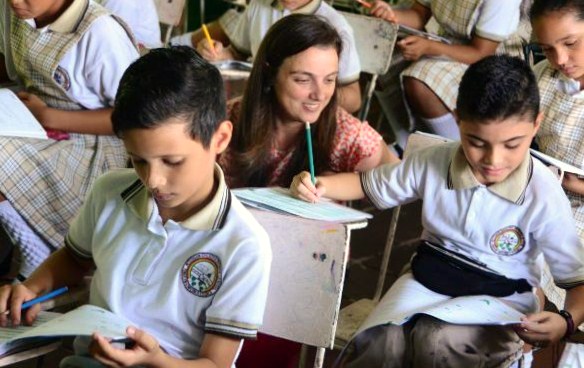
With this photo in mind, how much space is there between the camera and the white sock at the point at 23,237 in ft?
7.48

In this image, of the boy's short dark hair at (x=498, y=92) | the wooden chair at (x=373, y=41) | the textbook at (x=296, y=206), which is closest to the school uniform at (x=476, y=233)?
the boy's short dark hair at (x=498, y=92)

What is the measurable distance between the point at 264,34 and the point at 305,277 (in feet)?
5.38

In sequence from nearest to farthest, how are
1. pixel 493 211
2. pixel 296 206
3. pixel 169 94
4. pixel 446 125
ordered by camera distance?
pixel 169 94 < pixel 296 206 < pixel 493 211 < pixel 446 125

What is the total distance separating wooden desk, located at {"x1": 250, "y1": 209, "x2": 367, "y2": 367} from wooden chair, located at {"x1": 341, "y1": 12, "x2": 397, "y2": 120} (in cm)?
153

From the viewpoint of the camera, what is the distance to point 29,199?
2.27 meters

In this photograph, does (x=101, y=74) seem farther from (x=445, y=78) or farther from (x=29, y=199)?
(x=445, y=78)

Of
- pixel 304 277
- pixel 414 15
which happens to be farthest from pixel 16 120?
pixel 414 15

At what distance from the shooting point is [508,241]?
1835mm

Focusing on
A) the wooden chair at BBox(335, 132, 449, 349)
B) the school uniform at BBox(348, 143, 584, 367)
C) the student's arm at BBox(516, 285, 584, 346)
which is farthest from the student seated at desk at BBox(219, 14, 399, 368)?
the student's arm at BBox(516, 285, 584, 346)

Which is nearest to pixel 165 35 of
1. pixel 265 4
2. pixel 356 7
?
pixel 265 4

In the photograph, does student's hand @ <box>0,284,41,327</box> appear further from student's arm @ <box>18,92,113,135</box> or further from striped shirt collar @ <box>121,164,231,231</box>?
student's arm @ <box>18,92,113,135</box>

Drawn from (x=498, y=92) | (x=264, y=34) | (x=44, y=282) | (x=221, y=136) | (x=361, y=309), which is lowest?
(x=361, y=309)

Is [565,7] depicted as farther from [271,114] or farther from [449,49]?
[449,49]

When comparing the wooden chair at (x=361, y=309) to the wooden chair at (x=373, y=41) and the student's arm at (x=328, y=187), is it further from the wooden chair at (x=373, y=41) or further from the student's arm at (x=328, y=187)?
the wooden chair at (x=373, y=41)
